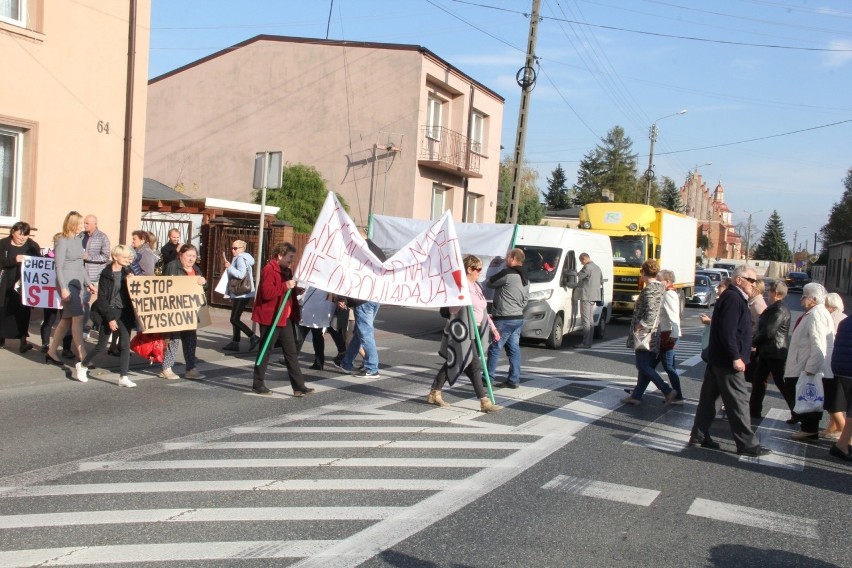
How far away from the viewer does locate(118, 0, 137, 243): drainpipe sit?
15398 mm

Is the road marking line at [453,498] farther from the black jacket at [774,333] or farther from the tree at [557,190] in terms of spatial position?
the tree at [557,190]

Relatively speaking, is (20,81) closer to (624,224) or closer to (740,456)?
(740,456)

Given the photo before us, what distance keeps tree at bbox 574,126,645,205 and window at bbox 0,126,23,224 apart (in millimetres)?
84444

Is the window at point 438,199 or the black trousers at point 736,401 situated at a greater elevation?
the window at point 438,199

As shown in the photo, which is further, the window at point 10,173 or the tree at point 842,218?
the tree at point 842,218

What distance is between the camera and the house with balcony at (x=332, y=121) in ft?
93.4

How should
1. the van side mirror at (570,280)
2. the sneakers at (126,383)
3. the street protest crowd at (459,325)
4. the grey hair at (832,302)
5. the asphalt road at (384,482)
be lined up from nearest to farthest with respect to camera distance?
the asphalt road at (384,482)
the street protest crowd at (459,325)
the grey hair at (832,302)
the sneakers at (126,383)
the van side mirror at (570,280)

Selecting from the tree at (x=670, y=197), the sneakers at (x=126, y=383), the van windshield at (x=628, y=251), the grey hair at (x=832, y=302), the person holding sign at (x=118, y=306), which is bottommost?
the sneakers at (x=126, y=383)

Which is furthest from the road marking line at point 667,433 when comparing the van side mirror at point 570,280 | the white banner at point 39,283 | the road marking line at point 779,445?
the white banner at point 39,283

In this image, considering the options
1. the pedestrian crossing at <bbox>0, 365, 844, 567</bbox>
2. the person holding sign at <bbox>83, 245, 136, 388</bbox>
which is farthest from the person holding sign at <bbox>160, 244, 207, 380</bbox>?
the pedestrian crossing at <bbox>0, 365, 844, 567</bbox>

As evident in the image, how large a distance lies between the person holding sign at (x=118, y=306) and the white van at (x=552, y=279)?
7.92 metres

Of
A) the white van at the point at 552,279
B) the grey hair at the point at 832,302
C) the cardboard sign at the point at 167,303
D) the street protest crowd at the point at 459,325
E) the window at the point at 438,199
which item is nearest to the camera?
the street protest crowd at the point at 459,325

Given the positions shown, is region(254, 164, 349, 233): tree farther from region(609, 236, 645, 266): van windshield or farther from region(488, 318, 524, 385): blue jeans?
region(488, 318, 524, 385): blue jeans

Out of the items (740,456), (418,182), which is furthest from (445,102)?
(740,456)
